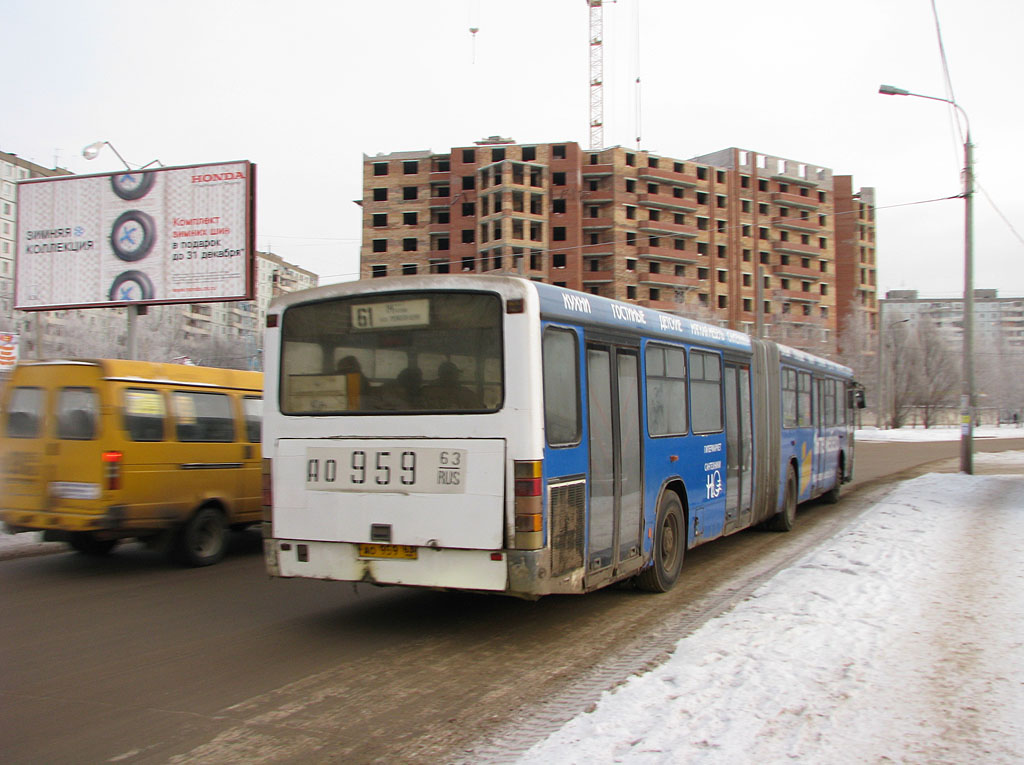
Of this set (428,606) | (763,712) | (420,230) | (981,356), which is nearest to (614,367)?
(428,606)

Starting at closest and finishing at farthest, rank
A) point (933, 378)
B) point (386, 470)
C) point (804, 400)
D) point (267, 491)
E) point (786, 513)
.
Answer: point (386, 470) → point (267, 491) → point (786, 513) → point (804, 400) → point (933, 378)

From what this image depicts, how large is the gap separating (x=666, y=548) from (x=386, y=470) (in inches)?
133

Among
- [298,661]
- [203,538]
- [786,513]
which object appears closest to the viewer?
[298,661]

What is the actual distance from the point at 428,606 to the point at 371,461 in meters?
2.13

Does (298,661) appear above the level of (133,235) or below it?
below

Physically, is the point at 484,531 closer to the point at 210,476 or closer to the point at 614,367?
the point at 614,367

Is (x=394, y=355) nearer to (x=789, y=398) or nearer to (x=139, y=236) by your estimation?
(x=789, y=398)

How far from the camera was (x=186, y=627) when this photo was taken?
7195mm

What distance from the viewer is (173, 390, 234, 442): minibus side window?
1012 cm

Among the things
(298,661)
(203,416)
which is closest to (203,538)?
(203,416)

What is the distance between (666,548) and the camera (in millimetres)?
8500

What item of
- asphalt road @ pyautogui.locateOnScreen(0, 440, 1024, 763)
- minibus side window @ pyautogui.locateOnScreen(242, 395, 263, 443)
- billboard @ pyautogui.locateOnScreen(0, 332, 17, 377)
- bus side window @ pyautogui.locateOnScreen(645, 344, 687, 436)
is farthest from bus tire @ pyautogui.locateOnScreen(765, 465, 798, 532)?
billboard @ pyautogui.locateOnScreen(0, 332, 17, 377)

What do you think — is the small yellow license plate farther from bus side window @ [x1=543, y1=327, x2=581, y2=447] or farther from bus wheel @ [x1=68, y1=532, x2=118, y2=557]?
bus wheel @ [x1=68, y1=532, x2=118, y2=557]

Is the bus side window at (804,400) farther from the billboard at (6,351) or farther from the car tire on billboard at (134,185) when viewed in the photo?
the billboard at (6,351)
